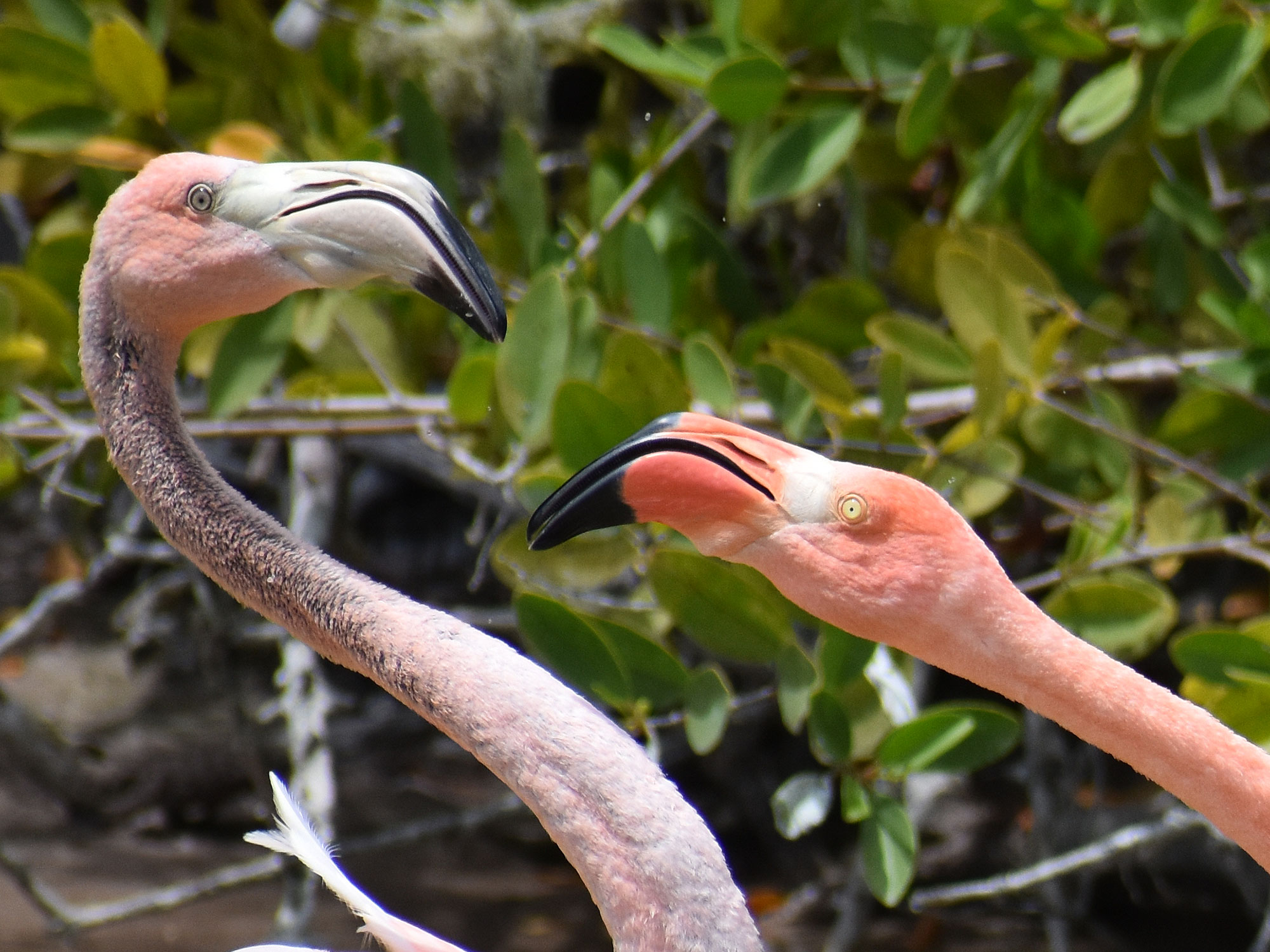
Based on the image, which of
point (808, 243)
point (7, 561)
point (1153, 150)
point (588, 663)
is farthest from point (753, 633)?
point (7, 561)

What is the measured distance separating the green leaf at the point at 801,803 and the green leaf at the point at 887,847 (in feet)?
0.23

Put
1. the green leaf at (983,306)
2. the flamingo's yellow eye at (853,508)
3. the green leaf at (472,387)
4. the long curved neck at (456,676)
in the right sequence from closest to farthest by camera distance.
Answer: the long curved neck at (456,676), the flamingo's yellow eye at (853,508), the green leaf at (983,306), the green leaf at (472,387)

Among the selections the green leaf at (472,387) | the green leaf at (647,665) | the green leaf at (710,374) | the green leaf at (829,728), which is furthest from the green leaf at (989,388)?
the green leaf at (472,387)

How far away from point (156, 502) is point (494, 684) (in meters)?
0.48

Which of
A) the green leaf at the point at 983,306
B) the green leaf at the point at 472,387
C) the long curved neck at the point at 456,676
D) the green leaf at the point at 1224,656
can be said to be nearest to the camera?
the long curved neck at the point at 456,676

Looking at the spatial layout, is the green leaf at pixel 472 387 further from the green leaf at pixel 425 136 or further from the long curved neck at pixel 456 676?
the long curved neck at pixel 456 676

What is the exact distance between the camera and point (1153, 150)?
2523 millimetres

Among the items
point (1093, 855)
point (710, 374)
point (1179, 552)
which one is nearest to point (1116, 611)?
point (1179, 552)

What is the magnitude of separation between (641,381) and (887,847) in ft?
2.67

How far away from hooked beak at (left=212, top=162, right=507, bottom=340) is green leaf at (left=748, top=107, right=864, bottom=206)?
1.09 metres

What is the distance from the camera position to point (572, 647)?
6.31 ft

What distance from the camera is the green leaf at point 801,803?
6.16 feet

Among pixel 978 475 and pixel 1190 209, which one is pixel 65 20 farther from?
pixel 1190 209

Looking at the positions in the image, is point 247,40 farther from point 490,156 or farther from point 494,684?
point 494,684
